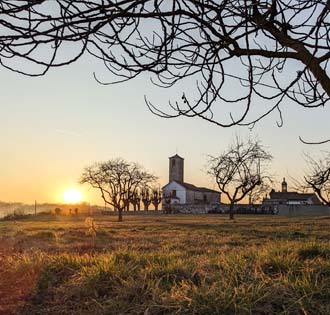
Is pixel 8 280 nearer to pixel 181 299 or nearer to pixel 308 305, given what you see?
pixel 181 299

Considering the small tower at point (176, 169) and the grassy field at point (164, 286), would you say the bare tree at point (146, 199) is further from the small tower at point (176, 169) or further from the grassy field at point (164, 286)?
the grassy field at point (164, 286)

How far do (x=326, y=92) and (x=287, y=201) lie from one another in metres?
87.8

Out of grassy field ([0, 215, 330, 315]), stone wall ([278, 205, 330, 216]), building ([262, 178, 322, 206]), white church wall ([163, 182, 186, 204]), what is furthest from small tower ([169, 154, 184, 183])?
grassy field ([0, 215, 330, 315])

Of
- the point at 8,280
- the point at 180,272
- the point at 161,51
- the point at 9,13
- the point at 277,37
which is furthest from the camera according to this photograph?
the point at 8,280

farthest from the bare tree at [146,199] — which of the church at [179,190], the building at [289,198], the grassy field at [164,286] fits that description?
the grassy field at [164,286]

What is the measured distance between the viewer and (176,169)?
321ft

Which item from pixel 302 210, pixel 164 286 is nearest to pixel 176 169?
pixel 302 210

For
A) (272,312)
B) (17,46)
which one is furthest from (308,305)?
(17,46)

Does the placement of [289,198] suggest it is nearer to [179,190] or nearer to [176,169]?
[179,190]

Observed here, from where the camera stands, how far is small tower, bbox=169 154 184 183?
9688 cm

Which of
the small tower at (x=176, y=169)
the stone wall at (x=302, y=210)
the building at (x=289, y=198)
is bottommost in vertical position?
the stone wall at (x=302, y=210)

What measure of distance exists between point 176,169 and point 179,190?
5.22m

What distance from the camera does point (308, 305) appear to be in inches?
161

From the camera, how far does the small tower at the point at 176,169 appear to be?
96.9m
